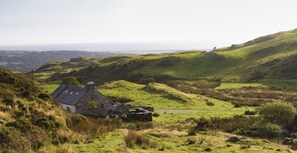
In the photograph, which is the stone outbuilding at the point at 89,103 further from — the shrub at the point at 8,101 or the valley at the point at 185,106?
the shrub at the point at 8,101

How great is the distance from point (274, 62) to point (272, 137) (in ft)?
345

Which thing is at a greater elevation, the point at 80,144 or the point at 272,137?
the point at 80,144

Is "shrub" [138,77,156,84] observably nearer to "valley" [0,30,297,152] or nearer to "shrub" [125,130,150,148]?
"valley" [0,30,297,152]

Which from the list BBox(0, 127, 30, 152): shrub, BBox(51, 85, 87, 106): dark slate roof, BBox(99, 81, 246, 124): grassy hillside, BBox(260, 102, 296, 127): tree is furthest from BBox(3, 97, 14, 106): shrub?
BBox(260, 102, 296, 127): tree

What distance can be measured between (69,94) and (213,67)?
329 feet

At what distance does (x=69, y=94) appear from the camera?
68.2 meters

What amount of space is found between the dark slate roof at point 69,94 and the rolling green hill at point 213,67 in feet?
236

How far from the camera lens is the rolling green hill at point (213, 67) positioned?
5360 inches

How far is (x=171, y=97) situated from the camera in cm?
8406

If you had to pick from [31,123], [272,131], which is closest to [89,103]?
[272,131]

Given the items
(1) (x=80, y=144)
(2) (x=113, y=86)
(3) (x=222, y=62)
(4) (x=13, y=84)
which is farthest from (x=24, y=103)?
(3) (x=222, y=62)

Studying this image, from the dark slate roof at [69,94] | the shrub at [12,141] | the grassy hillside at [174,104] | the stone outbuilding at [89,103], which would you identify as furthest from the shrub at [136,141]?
the dark slate roof at [69,94]

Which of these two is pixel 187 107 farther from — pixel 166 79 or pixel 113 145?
pixel 166 79

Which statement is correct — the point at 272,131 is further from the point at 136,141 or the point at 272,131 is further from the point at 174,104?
the point at 174,104
